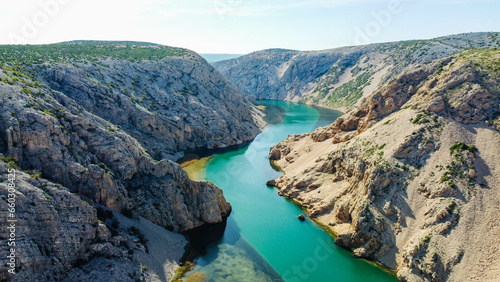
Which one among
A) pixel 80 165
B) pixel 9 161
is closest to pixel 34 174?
pixel 9 161

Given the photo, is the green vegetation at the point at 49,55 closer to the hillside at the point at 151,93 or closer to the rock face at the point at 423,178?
the hillside at the point at 151,93

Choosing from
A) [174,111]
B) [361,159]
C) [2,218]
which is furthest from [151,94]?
[2,218]

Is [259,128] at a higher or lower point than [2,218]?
lower

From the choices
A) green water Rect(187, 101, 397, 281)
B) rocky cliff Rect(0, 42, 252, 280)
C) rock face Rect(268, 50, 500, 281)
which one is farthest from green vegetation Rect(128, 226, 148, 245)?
rock face Rect(268, 50, 500, 281)

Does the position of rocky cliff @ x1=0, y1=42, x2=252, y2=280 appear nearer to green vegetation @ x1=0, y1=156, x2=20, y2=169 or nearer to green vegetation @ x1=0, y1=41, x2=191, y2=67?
green vegetation @ x1=0, y1=156, x2=20, y2=169

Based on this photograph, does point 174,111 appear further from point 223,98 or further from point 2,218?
point 2,218
